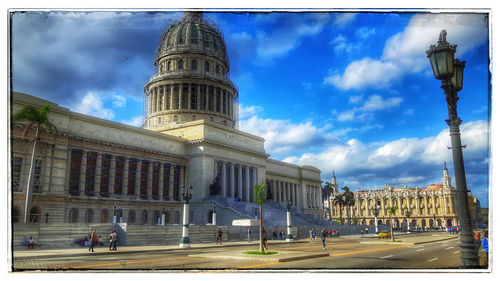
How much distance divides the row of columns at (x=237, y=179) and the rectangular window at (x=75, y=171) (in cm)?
2046

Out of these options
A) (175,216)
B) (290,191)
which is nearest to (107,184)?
(175,216)

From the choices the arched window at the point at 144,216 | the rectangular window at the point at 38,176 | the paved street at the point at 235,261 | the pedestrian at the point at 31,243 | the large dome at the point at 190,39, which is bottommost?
the paved street at the point at 235,261

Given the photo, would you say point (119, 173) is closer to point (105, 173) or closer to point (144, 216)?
point (105, 173)

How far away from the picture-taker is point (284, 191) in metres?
87.1

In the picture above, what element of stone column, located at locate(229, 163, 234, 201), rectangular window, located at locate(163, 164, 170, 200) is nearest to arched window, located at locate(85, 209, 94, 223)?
rectangular window, located at locate(163, 164, 170, 200)

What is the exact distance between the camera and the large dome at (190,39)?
85.0 meters

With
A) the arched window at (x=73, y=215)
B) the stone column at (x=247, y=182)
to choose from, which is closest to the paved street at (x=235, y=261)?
the arched window at (x=73, y=215)

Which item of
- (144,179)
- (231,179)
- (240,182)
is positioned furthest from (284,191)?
(144,179)

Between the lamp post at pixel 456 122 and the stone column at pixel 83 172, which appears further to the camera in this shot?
the stone column at pixel 83 172

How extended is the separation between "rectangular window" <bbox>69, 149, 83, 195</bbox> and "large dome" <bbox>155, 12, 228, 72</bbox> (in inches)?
1647

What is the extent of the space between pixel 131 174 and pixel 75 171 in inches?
338

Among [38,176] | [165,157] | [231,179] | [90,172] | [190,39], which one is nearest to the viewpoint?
[38,176]

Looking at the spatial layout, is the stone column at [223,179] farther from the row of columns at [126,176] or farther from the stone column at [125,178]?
the stone column at [125,178]

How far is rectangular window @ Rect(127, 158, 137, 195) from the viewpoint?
55.3m
